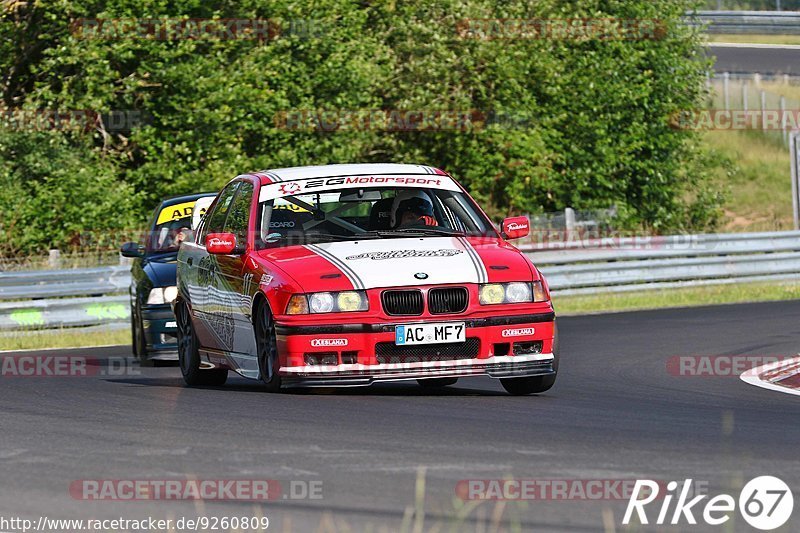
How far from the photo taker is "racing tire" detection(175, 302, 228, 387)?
1230 cm

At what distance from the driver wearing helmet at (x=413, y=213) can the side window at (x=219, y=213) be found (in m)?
1.50

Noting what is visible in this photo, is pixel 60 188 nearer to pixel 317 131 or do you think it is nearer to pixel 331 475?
pixel 317 131

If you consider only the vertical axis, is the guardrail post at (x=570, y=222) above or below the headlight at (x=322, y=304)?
below

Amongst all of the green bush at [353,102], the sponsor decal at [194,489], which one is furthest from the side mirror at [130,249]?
the green bush at [353,102]

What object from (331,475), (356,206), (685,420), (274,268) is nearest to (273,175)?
(356,206)

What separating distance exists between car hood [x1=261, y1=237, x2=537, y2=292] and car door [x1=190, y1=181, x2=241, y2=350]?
0.88m

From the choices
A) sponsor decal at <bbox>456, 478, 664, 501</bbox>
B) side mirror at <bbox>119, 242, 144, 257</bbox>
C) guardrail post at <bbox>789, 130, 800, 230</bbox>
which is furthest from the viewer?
guardrail post at <bbox>789, 130, 800, 230</bbox>

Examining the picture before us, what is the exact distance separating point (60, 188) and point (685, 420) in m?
20.0

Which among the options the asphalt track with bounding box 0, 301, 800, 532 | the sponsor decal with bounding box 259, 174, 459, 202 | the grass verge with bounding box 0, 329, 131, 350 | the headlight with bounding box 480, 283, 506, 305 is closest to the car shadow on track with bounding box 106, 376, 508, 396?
the asphalt track with bounding box 0, 301, 800, 532

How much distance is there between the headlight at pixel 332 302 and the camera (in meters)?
10.1

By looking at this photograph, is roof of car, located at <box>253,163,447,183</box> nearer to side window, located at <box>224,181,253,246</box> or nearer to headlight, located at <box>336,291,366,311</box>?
side window, located at <box>224,181,253,246</box>

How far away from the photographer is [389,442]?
806cm

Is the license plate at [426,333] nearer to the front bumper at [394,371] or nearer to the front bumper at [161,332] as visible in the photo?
the front bumper at [394,371]

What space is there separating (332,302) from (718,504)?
4.29m
